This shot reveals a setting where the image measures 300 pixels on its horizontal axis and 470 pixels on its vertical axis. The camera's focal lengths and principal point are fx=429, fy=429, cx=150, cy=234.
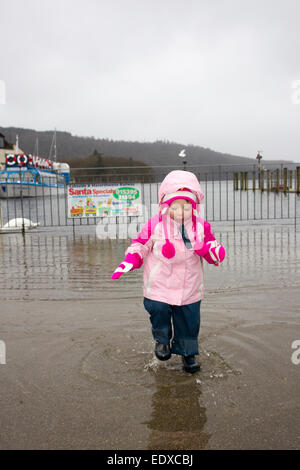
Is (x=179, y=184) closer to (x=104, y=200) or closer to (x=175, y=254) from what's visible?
(x=175, y=254)

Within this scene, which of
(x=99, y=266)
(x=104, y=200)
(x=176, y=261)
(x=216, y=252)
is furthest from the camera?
(x=104, y=200)

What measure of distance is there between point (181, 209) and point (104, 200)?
8421 mm

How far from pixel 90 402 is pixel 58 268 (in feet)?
14.0

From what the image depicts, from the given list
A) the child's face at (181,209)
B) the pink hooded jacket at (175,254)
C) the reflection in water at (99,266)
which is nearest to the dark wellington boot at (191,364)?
the pink hooded jacket at (175,254)

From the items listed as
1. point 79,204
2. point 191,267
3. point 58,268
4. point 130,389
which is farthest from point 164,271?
point 79,204

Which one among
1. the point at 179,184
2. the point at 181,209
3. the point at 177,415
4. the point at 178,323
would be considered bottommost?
the point at 177,415

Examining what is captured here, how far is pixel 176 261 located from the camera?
2.99 meters

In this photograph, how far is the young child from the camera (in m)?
2.95

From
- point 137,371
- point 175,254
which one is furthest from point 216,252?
point 137,371

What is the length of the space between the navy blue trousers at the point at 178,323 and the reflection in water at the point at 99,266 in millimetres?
1853

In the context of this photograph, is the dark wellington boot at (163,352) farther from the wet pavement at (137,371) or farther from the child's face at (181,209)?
the child's face at (181,209)

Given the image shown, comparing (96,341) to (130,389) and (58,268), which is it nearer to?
(130,389)

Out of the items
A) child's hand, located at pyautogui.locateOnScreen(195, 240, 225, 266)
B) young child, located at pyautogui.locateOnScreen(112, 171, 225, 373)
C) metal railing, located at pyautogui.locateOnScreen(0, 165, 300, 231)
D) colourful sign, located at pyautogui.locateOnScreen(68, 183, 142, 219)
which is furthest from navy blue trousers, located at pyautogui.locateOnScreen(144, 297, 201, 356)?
colourful sign, located at pyautogui.locateOnScreen(68, 183, 142, 219)
